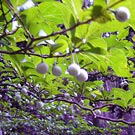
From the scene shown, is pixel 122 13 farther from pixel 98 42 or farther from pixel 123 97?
pixel 123 97

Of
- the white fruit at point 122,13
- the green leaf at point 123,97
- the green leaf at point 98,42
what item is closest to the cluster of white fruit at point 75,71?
the green leaf at point 98,42

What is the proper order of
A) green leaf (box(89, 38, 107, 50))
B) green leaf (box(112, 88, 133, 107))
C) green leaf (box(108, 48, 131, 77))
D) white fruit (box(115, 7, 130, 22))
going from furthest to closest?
green leaf (box(112, 88, 133, 107)), green leaf (box(108, 48, 131, 77)), green leaf (box(89, 38, 107, 50)), white fruit (box(115, 7, 130, 22))

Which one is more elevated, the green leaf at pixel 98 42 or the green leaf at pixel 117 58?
the green leaf at pixel 117 58

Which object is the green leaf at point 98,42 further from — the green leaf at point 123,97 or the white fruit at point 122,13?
the green leaf at point 123,97

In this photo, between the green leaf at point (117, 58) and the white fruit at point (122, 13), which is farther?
the green leaf at point (117, 58)

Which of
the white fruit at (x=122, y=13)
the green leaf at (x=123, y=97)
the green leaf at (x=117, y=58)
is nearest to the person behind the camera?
the white fruit at (x=122, y=13)

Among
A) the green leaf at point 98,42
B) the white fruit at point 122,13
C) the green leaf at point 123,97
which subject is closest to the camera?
the white fruit at point 122,13

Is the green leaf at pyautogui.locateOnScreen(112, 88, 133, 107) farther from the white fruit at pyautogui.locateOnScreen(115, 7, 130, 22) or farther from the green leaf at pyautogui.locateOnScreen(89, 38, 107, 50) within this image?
the white fruit at pyautogui.locateOnScreen(115, 7, 130, 22)

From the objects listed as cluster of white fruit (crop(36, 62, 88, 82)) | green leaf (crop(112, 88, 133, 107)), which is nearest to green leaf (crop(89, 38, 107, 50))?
cluster of white fruit (crop(36, 62, 88, 82))

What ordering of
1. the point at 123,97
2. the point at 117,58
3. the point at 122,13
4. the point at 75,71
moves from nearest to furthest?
the point at 122,13
the point at 75,71
the point at 117,58
the point at 123,97

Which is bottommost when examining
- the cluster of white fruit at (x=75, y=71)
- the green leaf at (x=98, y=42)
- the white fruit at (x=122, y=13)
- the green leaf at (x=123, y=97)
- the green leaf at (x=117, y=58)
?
the cluster of white fruit at (x=75, y=71)

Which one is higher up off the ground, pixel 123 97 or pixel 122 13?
pixel 123 97

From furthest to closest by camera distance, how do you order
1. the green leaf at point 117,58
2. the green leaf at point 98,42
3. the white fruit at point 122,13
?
1. the green leaf at point 117,58
2. the green leaf at point 98,42
3. the white fruit at point 122,13

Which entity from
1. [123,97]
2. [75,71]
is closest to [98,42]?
[75,71]
